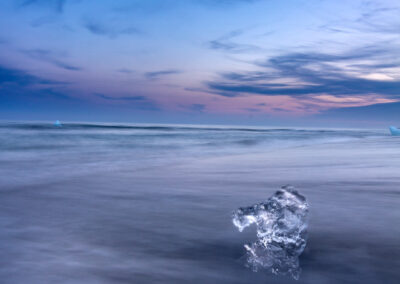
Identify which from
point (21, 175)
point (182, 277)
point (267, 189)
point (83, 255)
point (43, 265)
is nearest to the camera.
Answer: point (182, 277)

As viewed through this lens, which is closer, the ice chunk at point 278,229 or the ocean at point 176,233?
the ocean at point 176,233

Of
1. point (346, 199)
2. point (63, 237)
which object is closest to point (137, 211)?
point (63, 237)

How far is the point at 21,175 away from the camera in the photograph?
20.5 ft

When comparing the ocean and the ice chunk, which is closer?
the ocean

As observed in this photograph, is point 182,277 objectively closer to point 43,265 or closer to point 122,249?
point 122,249

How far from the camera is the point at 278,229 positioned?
93.7 inches

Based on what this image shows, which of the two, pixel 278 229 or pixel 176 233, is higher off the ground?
pixel 278 229

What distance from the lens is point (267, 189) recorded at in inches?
182

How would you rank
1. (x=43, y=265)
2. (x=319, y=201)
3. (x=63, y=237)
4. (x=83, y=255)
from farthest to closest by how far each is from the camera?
1. (x=319, y=201)
2. (x=63, y=237)
3. (x=83, y=255)
4. (x=43, y=265)

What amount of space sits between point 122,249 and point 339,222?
5.90ft

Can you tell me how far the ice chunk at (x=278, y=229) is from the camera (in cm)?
212

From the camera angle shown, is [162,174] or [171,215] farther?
[162,174]

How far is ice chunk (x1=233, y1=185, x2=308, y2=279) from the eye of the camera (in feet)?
6.95

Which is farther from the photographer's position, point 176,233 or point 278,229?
point 176,233
